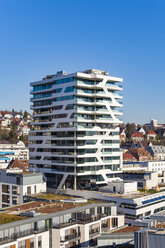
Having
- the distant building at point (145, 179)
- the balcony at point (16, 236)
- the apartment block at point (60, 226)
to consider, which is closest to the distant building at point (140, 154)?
the distant building at point (145, 179)

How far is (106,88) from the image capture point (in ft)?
277

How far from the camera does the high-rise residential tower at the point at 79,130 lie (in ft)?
263

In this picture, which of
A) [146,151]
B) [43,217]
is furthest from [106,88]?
[146,151]

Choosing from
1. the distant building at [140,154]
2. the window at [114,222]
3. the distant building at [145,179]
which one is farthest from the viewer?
the distant building at [140,154]

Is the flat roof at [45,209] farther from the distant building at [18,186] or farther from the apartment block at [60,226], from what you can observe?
the distant building at [18,186]

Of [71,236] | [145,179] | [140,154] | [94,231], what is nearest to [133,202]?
[94,231]

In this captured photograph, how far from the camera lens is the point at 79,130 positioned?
78.9 metres

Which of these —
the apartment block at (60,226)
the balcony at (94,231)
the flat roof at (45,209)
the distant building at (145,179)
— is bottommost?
the balcony at (94,231)

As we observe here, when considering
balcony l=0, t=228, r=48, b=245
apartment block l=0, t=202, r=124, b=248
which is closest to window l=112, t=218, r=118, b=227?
apartment block l=0, t=202, r=124, b=248

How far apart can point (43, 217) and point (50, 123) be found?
1562 inches

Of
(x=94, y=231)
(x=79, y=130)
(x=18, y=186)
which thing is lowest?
(x=94, y=231)

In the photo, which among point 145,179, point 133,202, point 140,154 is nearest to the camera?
point 133,202

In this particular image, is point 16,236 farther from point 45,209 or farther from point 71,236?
point 45,209

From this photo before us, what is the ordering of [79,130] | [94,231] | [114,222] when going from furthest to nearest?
1. [79,130]
2. [114,222]
3. [94,231]
